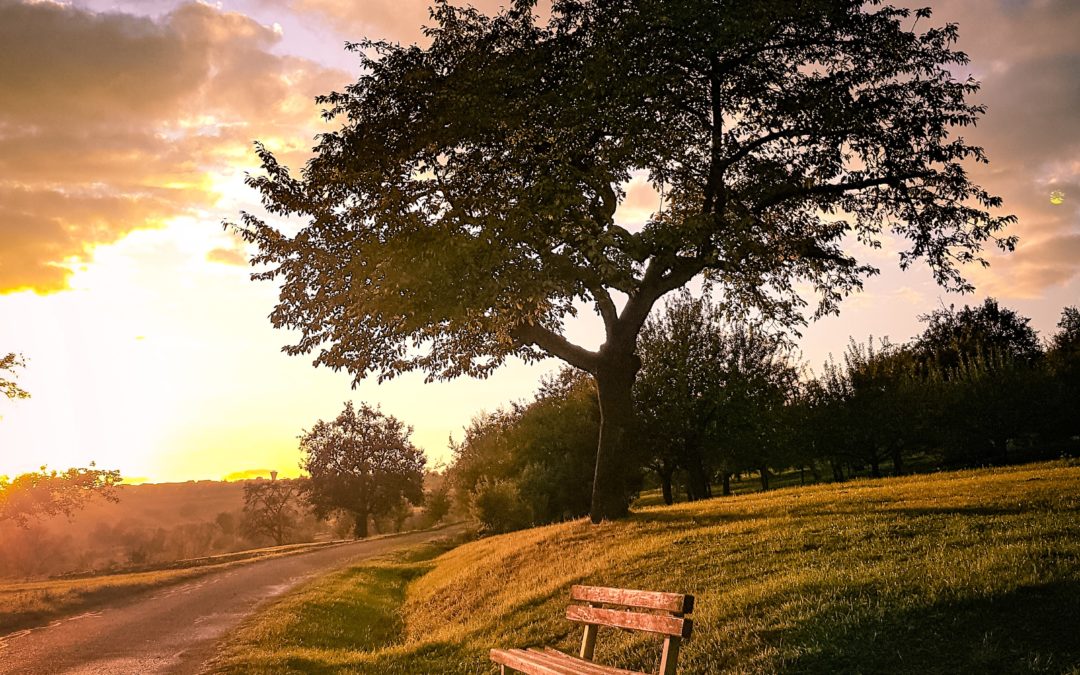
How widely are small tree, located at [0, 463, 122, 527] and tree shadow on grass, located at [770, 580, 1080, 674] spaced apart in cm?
4813

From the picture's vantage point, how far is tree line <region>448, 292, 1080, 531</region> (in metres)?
37.0

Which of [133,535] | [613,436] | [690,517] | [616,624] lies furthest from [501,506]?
[133,535]

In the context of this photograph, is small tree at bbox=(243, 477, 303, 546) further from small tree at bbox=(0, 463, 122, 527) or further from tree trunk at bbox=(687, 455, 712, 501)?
tree trunk at bbox=(687, 455, 712, 501)

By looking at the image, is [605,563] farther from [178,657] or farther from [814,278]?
[814,278]

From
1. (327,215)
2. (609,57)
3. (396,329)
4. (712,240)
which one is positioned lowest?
(396,329)

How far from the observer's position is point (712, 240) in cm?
1812

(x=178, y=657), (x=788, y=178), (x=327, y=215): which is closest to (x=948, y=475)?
(x=788, y=178)

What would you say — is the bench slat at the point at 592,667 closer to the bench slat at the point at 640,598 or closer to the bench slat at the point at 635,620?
the bench slat at the point at 635,620

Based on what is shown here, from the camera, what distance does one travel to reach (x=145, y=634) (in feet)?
49.4

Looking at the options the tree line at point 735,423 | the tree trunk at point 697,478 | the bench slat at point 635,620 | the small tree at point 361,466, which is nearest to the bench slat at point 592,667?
the bench slat at point 635,620

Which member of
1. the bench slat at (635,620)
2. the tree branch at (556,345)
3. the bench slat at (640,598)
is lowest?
the bench slat at (635,620)

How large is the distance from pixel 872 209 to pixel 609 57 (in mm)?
9817

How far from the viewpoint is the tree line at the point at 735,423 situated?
37000mm

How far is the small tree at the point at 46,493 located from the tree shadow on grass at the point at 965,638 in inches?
1895
